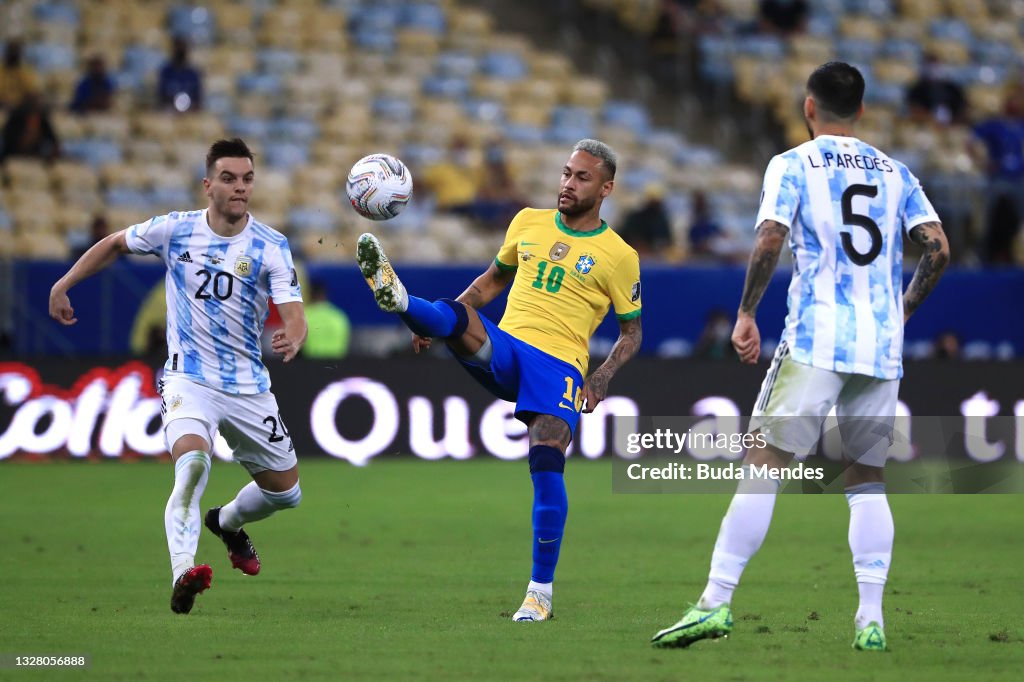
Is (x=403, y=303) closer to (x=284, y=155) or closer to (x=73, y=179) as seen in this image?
(x=73, y=179)

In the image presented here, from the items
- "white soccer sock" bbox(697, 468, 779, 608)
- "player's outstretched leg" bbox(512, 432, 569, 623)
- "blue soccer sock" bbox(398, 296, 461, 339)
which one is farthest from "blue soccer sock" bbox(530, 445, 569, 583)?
"white soccer sock" bbox(697, 468, 779, 608)

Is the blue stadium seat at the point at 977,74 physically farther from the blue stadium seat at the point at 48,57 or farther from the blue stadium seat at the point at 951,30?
the blue stadium seat at the point at 48,57

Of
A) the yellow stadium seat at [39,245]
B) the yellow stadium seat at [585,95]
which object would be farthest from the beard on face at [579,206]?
the yellow stadium seat at [585,95]

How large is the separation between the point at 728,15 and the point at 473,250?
8.01 meters

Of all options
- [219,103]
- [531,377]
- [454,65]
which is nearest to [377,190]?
[531,377]

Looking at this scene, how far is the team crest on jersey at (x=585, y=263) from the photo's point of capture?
8469 mm

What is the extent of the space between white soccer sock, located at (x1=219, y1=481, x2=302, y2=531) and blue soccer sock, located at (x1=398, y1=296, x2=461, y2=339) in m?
1.44

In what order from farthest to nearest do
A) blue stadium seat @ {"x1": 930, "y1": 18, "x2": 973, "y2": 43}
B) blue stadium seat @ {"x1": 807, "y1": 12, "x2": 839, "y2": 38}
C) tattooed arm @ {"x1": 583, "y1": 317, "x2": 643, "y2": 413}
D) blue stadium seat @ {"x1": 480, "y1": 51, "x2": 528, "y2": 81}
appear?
blue stadium seat @ {"x1": 930, "y1": 18, "x2": 973, "y2": 43} → blue stadium seat @ {"x1": 807, "y1": 12, "x2": 839, "y2": 38} → blue stadium seat @ {"x1": 480, "y1": 51, "x2": 528, "y2": 81} → tattooed arm @ {"x1": 583, "y1": 317, "x2": 643, "y2": 413}

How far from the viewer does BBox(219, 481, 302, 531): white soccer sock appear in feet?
28.9

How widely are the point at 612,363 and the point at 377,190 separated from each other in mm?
1510

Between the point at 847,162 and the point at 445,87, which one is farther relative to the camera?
the point at 445,87

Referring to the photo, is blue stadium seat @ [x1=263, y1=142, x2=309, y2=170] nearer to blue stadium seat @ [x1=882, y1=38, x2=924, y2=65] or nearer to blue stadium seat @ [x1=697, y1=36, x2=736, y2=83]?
blue stadium seat @ [x1=697, y1=36, x2=736, y2=83]

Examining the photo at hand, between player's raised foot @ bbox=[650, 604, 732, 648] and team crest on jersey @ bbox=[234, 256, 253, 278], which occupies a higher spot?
team crest on jersey @ bbox=[234, 256, 253, 278]

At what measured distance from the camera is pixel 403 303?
766 cm
